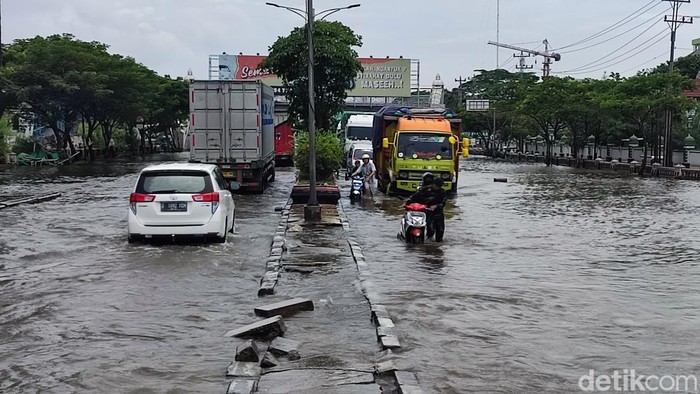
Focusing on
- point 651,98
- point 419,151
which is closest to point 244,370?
point 419,151

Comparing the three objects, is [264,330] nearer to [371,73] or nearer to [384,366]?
[384,366]

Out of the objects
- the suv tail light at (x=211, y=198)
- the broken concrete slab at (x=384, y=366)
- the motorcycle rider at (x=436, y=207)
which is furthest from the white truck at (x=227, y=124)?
the broken concrete slab at (x=384, y=366)

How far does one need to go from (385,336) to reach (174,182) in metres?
7.88

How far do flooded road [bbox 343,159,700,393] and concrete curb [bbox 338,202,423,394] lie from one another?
0.44ft

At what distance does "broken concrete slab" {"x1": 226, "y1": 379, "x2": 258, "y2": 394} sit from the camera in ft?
21.3

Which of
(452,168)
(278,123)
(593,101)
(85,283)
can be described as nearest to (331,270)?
(85,283)

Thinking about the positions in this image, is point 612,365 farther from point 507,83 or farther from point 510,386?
point 507,83

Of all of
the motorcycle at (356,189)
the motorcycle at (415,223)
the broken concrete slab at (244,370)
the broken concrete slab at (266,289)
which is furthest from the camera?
the motorcycle at (356,189)

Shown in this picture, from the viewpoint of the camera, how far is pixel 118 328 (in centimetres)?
889

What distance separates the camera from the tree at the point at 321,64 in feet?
127

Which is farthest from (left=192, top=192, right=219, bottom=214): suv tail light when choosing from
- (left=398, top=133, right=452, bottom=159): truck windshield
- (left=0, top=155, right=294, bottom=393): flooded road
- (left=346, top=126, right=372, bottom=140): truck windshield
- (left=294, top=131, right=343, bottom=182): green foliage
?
(left=346, top=126, right=372, bottom=140): truck windshield

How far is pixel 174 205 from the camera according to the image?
1474cm

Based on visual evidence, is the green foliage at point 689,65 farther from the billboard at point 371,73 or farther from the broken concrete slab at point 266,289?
the broken concrete slab at point 266,289

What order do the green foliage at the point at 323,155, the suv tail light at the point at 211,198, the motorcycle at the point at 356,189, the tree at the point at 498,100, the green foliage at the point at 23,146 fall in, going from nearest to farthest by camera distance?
the suv tail light at the point at 211,198, the motorcycle at the point at 356,189, the green foliage at the point at 323,155, the green foliage at the point at 23,146, the tree at the point at 498,100
